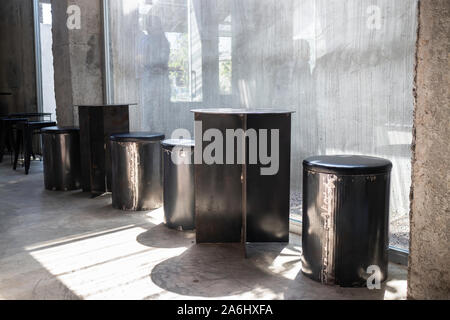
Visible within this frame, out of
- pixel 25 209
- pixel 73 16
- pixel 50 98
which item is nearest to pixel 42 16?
pixel 50 98

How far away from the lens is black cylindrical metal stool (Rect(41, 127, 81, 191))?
602 centimetres

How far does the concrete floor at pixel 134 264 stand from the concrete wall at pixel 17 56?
5.31m

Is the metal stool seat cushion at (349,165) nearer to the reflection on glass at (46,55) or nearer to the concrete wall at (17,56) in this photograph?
the reflection on glass at (46,55)

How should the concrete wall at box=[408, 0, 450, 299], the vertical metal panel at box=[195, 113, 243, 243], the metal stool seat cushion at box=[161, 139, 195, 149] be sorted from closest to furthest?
the concrete wall at box=[408, 0, 450, 299] → the vertical metal panel at box=[195, 113, 243, 243] → the metal stool seat cushion at box=[161, 139, 195, 149]

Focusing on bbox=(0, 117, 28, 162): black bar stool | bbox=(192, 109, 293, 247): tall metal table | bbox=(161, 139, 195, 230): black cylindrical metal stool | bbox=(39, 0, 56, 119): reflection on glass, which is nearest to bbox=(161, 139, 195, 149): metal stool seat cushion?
bbox=(161, 139, 195, 230): black cylindrical metal stool

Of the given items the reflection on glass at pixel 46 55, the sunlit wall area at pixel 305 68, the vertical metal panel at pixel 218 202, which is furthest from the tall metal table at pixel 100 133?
the reflection on glass at pixel 46 55

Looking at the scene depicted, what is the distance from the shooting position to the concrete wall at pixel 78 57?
6.75 metres

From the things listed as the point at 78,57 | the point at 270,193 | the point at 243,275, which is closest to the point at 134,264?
the point at 243,275

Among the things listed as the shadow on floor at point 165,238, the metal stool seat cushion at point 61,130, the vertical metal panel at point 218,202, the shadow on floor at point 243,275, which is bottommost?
the shadow on floor at point 243,275

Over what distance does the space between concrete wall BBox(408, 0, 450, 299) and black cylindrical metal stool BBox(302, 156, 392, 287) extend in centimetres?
36

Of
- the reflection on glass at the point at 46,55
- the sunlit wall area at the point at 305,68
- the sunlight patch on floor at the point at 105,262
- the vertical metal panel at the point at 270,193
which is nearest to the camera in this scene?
the sunlight patch on floor at the point at 105,262

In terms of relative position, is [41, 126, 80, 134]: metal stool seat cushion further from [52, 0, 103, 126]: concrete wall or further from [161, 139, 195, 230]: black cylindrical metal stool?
[161, 139, 195, 230]: black cylindrical metal stool

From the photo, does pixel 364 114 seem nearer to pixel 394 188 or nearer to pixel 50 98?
pixel 394 188
